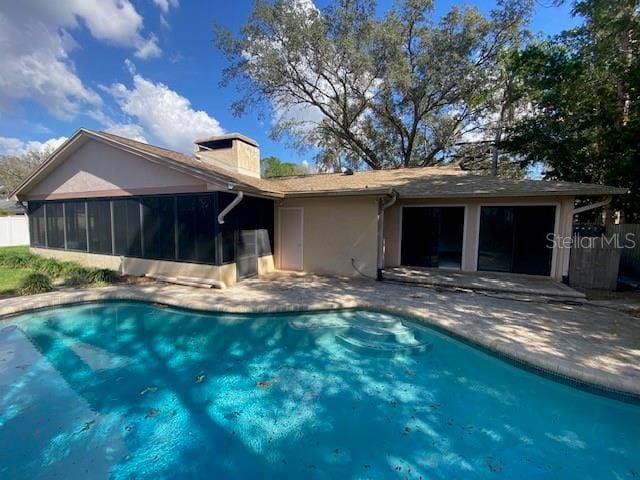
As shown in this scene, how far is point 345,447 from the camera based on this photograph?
3281 mm

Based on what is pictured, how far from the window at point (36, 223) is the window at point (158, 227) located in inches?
242

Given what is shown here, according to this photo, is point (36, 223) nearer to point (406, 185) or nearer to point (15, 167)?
point (406, 185)

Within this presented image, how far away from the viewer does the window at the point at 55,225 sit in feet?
37.2

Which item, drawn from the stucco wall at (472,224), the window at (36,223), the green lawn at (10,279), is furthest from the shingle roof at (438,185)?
the window at (36,223)

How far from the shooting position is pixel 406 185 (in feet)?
35.0

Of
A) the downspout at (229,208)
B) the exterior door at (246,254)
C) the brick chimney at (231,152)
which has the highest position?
the brick chimney at (231,152)

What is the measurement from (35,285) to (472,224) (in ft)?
42.8

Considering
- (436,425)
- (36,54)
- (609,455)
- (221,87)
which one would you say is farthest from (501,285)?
(36,54)

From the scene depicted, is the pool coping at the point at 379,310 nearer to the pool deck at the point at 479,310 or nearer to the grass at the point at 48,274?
the pool deck at the point at 479,310

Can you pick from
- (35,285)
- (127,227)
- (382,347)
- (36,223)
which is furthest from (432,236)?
(36,223)

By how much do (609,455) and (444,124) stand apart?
19599 mm

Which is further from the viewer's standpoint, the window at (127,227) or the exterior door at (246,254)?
the window at (127,227)

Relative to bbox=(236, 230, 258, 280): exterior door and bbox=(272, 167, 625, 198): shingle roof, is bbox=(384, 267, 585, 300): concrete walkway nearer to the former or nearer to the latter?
bbox=(272, 167, 625, 198): shingle roof

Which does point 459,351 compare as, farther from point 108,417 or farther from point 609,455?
point 108,417
